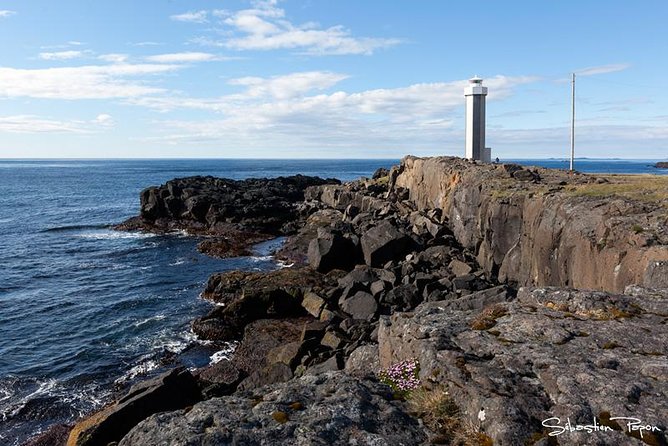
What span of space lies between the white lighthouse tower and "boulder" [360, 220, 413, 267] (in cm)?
2363

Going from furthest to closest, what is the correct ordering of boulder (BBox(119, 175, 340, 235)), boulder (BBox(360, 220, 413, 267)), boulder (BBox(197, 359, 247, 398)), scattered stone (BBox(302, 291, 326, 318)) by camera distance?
1. boulder (BBox(119, 175, 340, 235))
2. boulder (BBox(360, 220, 413, 267))
3. scattered stone (BBox(302, 291, 326, 318))
4. boulder (BBox(197, 359, 247, 398))

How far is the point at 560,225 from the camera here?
24125mm

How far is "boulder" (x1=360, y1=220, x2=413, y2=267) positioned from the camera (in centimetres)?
3794

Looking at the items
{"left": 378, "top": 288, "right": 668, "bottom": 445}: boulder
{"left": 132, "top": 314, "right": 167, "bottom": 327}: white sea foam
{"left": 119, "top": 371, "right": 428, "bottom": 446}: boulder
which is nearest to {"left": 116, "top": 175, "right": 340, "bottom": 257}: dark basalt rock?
{"left": 132, "top": 314, "right": 167, "bottom": 327}: white sea foam

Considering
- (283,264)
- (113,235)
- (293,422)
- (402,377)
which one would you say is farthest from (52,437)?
(113,235)

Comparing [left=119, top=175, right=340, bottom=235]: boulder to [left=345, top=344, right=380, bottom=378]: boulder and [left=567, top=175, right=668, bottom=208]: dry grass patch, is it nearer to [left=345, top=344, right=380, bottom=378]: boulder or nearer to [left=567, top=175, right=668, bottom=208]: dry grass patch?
[left=567, top=175, right=668, bottom=208]: dry grass patch

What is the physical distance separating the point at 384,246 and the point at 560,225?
15.7 m

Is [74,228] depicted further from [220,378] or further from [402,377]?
[402,377]

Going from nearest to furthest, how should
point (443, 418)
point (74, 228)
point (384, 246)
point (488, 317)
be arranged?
1. point (443, 418)
2. point (488, 317)
3. point (384, 246)
4. point (74, 228)

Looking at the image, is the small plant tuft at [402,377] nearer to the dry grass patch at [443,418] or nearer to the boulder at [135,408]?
the dry grass patch at [443,418]

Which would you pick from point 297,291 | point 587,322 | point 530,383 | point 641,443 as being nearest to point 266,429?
point 530,383

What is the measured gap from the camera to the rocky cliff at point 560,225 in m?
17.9

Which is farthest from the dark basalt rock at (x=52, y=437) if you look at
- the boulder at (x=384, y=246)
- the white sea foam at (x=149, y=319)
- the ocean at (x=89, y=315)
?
the boulder at (x=384, y=246)

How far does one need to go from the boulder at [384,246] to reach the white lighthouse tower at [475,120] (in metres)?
23.6
